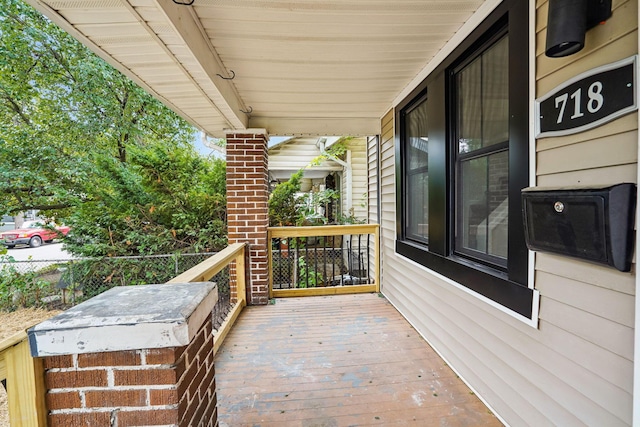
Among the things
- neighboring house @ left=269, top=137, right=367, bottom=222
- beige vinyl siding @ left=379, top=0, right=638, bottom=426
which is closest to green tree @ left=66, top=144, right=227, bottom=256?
neighboring house @ left=269, top=137, right=367, bottom=222

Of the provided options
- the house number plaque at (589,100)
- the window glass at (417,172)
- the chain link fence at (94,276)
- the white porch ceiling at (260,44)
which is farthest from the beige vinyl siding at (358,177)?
the house number plaque at (589,100)

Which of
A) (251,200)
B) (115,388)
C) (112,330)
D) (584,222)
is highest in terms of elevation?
(251,200)

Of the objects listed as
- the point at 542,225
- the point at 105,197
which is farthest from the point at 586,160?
the point at 105,197

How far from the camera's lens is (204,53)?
69.9 inches

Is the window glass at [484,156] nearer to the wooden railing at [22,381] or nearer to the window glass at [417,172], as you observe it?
the window glass at [417,172]

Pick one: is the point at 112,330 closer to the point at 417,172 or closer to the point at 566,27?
the point at 566,27

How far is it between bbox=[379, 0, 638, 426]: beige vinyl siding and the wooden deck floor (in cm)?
29

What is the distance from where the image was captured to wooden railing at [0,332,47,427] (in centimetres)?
81

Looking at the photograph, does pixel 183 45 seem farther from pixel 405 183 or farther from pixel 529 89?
Answer: pixel 405 183

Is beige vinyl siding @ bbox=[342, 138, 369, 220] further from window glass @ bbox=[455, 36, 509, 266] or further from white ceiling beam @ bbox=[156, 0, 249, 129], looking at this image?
window glass @ bbox=[455, 36, 509, 266]

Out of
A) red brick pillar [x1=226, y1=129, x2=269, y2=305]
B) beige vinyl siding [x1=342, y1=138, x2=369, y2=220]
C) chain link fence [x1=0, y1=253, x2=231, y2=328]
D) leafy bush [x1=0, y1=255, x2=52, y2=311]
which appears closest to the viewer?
red brick pillar [x1=226, y1=129, x2=269, y2=305]

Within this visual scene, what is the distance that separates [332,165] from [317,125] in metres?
3.18

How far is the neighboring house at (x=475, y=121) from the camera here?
1034 mm

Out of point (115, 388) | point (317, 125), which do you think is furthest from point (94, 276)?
point (115, 388)
